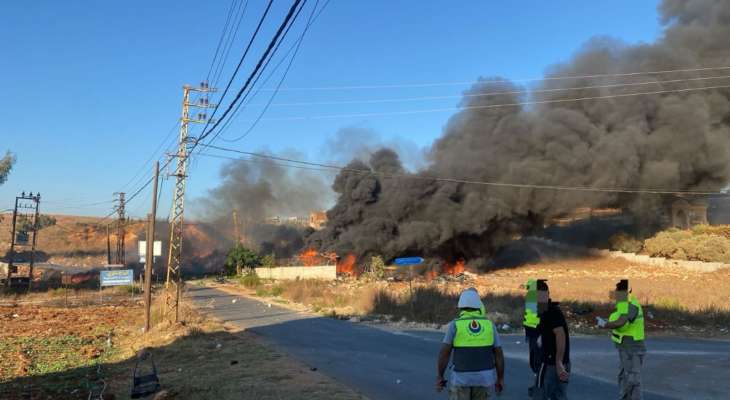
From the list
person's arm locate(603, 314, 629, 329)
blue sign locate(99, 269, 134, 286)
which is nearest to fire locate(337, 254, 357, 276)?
blue sign locate(99, 269, 134, 286)

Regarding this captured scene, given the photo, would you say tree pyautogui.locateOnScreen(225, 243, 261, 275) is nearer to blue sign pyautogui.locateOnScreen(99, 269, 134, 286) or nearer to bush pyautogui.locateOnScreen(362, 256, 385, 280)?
bush pyautogui.locateOnScreen(362, 256, 385, 280)

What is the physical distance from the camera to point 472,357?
174 inches

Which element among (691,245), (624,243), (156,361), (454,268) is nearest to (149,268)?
(156,361)

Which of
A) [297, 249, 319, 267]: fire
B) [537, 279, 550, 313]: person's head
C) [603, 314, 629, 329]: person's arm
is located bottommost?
[603, 314, 629, 329]: person's arm

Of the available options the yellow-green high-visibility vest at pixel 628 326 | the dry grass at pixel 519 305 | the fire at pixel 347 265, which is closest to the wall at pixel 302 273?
the fire at pixel 347 265

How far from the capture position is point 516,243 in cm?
5653

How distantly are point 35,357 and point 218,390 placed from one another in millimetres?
6760

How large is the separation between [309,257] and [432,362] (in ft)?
136

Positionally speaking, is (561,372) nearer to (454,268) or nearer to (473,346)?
(473,346)

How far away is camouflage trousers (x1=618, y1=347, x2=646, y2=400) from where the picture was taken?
6047 millimetres

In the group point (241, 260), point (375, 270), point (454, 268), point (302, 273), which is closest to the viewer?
point (375, 270)

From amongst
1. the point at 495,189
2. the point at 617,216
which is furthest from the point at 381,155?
the point at 617,216

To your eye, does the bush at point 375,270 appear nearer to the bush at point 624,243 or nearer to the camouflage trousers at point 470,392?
the bush at point 624,243

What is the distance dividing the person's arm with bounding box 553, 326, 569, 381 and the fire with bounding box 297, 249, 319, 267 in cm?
4450
